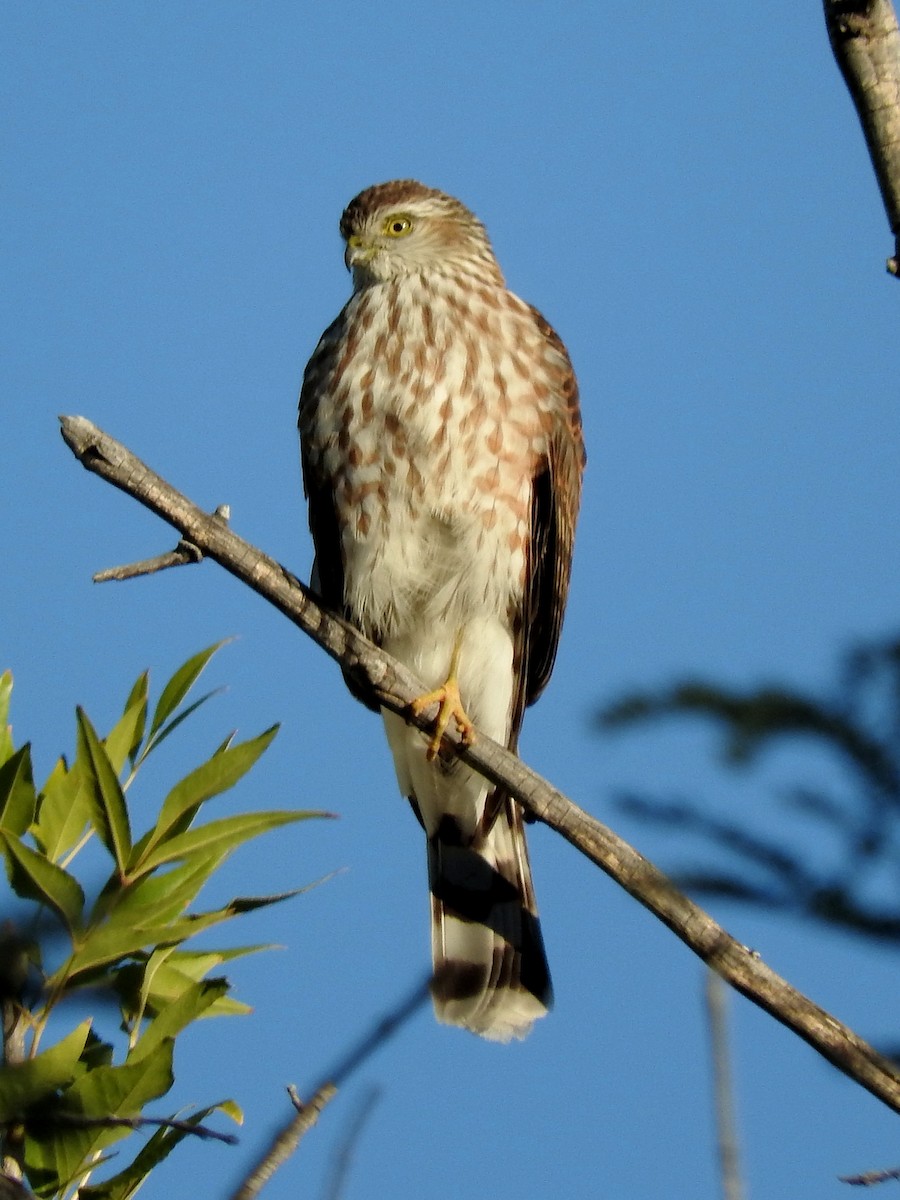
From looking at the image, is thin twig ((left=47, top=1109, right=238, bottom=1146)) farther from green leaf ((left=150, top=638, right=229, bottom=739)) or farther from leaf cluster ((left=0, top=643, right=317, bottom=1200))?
green leaf ((left=150, top=638, right=229, bottom=739))

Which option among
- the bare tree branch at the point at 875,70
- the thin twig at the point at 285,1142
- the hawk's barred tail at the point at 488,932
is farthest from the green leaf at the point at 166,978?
the hawk's barred tail at the point at 488,932

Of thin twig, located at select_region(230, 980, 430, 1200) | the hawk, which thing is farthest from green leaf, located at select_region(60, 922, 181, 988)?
the hawk

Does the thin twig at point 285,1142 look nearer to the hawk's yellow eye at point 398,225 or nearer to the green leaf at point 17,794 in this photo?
the green leaf at point 17,794

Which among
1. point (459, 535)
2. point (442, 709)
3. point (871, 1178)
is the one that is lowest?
point (871, 1178)

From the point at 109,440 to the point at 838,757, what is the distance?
1813 mm

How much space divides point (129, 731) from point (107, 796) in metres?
0.24

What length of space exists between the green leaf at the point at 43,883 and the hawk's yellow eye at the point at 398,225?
3.36 m

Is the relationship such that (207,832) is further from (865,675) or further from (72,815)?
(865,675)

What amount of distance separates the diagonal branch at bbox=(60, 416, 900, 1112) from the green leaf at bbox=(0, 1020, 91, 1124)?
2.78 ft

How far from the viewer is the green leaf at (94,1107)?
6.21 feet

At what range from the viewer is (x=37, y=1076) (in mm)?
1834

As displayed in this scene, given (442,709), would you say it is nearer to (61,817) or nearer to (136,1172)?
(61,817)

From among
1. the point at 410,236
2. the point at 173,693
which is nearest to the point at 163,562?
the point at 173,693

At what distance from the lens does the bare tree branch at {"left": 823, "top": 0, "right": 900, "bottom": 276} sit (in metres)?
1.66
